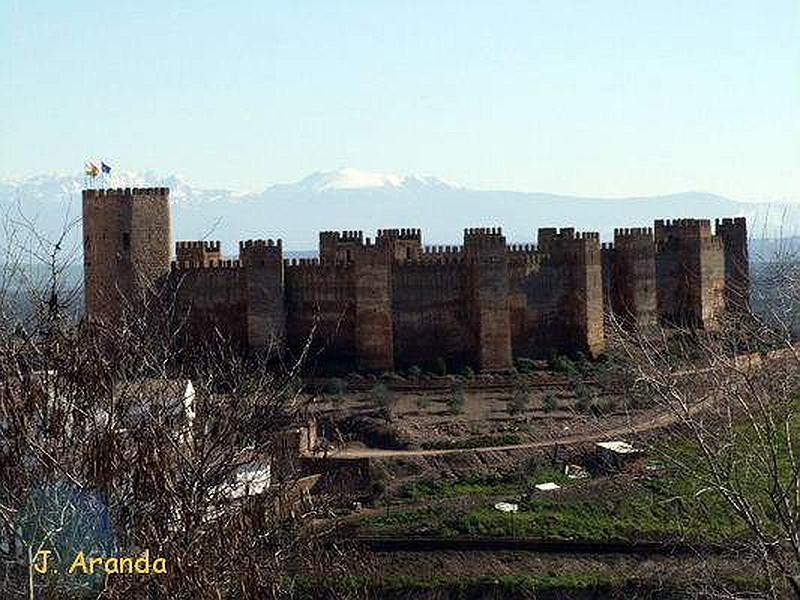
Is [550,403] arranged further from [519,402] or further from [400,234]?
[400,234]

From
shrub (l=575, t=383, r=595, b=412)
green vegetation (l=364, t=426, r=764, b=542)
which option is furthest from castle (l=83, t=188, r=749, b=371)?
green vegetation (l=364, t=426, r=764, b=542)

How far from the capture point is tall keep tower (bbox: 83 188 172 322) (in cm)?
3572

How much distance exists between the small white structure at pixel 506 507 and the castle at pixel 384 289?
374 inches

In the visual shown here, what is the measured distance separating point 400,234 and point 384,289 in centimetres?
277

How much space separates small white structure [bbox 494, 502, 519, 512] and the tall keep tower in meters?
12.9

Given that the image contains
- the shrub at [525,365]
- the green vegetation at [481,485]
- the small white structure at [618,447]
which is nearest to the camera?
the green vegetation at [481,485]

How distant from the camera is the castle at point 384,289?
36.1 m

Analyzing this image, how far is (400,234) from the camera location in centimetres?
3834

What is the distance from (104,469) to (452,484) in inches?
804

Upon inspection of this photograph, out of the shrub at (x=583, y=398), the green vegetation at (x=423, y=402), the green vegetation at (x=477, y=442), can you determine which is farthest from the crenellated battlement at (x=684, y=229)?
the green vegetation at (x=477, y=442)

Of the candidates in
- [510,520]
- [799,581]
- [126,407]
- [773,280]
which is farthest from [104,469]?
[510,520]

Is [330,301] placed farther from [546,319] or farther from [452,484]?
[452,484]

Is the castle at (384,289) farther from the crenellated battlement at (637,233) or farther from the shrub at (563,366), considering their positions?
the shrub at (563,366)

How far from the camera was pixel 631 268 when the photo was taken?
128 feet
